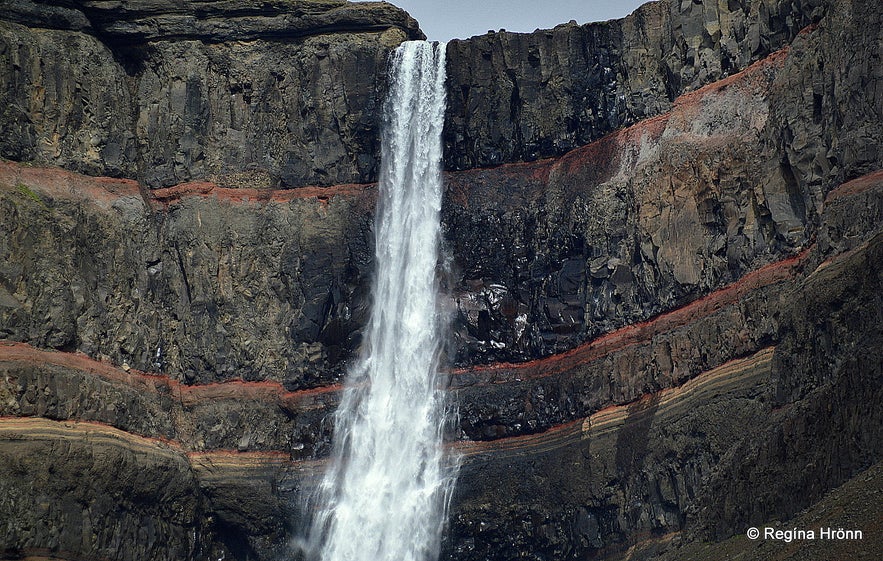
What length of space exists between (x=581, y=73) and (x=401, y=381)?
16.4 metres

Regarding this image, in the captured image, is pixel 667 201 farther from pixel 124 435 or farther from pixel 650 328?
pixel 124 435

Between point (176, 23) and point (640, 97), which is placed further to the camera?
point (176, 23)

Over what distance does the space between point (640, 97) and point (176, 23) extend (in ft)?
76.1

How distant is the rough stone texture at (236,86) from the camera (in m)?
69.6

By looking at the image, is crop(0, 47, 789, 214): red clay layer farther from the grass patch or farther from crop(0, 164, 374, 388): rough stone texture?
the grass patch

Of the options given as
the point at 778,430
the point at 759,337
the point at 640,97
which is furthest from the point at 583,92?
the point at 778,430

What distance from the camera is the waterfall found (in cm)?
6319

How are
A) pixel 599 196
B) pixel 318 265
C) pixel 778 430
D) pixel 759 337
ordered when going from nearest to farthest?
pixel 778 430 → pixel 759 337 → pixel 599 196 → pixel 318 265

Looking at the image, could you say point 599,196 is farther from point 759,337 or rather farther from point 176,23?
point 176,23

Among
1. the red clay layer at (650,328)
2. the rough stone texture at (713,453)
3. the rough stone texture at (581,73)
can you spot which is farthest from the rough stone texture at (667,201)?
the rough stone texture at (713,453)

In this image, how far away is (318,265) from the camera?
6838cm

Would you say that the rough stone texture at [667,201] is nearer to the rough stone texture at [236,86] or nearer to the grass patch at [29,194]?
the rough stone texture at [236,86]

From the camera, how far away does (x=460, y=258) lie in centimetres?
6781

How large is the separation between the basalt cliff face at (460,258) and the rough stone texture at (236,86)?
0.15 m
